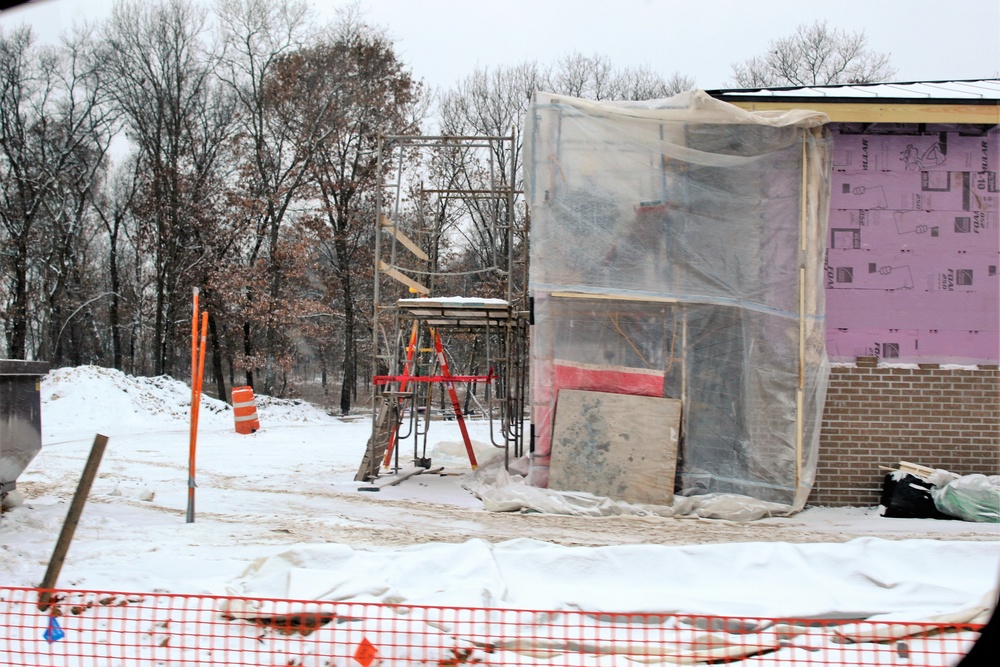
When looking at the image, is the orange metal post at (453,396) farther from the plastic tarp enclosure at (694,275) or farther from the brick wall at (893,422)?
the brick wall at (893,422)

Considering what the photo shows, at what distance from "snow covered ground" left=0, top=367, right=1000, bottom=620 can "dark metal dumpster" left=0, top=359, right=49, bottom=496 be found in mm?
482

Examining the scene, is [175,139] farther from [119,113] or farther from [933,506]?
[933,506]

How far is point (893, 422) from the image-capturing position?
8906 mm

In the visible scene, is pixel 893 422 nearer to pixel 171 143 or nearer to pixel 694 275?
pixel 694 275

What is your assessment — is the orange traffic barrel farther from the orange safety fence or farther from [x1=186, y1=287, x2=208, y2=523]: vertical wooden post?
the orange safety fence

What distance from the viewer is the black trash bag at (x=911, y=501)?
27.0ft

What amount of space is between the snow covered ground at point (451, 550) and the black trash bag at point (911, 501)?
0.22m

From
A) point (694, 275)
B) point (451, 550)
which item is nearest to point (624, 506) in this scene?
point (694, 275)

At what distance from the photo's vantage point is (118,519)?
7.42 meters

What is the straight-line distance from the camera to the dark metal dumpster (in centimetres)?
701

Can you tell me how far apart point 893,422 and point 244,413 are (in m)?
13.7

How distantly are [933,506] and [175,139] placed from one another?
91.5 feet

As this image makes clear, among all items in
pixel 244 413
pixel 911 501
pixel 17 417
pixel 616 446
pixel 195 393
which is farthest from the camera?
pixel 244 413

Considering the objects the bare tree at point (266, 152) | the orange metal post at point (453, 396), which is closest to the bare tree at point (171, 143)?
the bare tree at point (266, 152)
